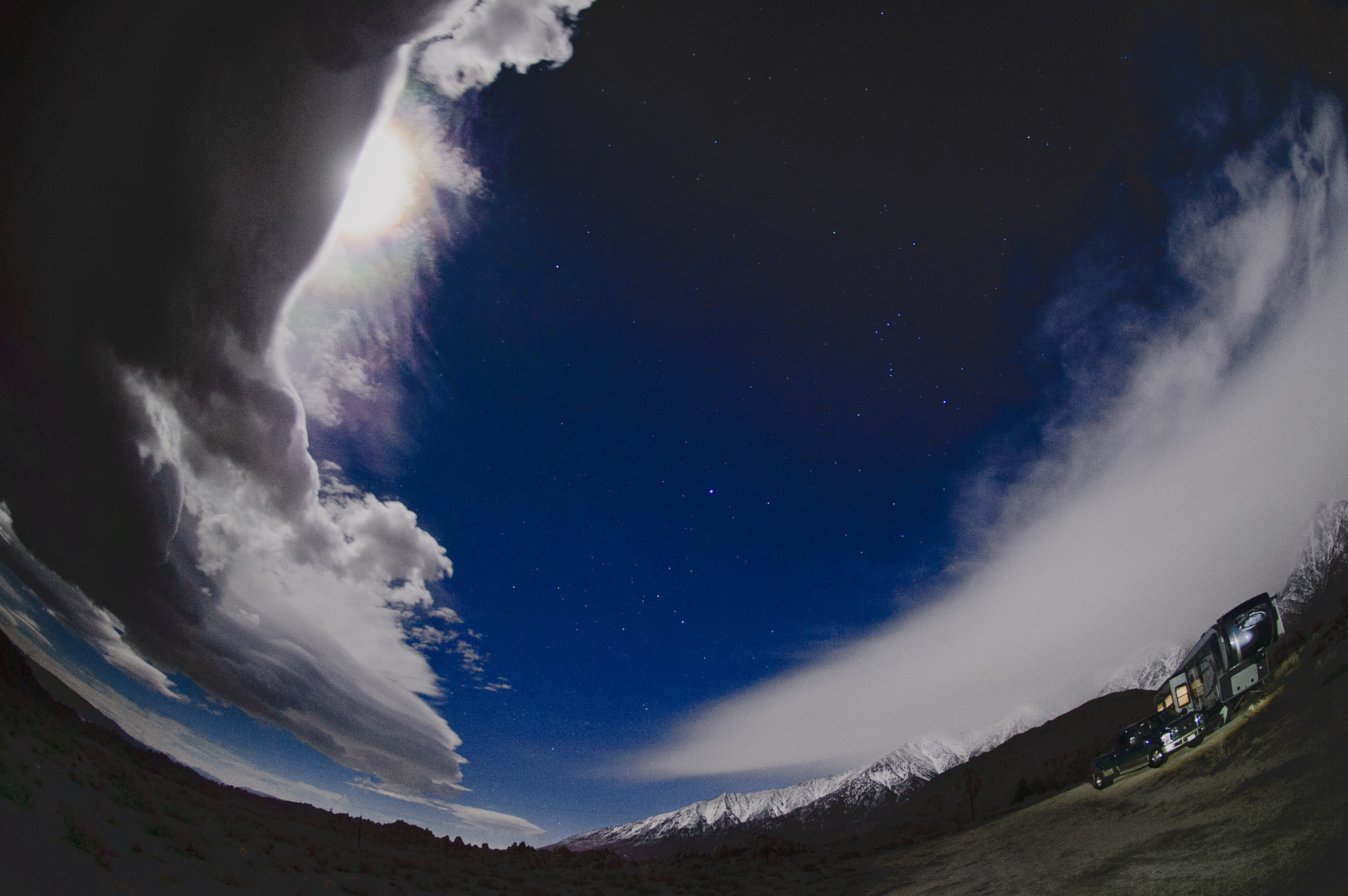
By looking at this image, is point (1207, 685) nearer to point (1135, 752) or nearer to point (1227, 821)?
point (1135, 752)

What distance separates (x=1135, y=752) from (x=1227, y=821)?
9.26 meters

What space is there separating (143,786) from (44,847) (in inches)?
650

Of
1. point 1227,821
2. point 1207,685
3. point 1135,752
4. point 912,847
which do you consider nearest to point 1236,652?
point 1207,685

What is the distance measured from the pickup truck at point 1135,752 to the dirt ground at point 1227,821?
1.76ft

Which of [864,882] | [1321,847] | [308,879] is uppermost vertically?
[1321,847]

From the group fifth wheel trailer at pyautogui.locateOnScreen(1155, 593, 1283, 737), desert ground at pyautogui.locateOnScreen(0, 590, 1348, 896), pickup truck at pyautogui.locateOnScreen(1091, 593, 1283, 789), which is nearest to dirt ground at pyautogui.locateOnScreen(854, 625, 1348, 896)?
desert ground at pyautogui.locateOnScreen(0, 590, 1348, 896)

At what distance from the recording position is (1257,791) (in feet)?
39.4

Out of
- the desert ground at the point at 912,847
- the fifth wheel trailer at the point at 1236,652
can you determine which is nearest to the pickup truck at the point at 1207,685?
the fifth wheel trailer at the point at 1236,652

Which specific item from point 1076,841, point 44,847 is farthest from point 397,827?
point 1076,841

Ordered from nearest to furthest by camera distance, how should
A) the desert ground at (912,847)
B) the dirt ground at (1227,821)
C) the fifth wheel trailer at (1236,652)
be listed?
the dirt ground at (1227,821), the desert ground at (912,847), the fifth wheel trailer at (1236,652)

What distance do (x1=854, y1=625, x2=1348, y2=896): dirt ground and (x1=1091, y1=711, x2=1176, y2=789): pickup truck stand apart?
54cm

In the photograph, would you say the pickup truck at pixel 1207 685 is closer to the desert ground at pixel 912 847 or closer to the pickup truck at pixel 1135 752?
the pickup truck at pixel 1135 752

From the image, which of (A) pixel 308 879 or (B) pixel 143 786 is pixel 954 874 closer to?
(A) pixel 308 879

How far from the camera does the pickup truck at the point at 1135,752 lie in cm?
1847
